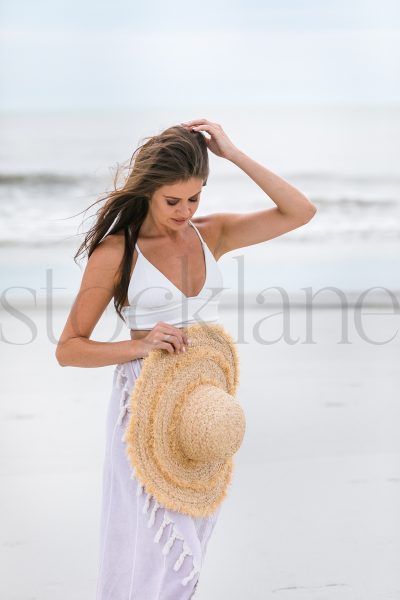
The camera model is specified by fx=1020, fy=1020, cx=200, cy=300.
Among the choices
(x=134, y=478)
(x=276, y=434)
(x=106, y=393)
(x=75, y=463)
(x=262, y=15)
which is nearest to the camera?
(x=134, y=478)

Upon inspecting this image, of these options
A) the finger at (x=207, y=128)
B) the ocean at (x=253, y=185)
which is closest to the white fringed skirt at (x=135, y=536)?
the finger at (x=207, y=128)

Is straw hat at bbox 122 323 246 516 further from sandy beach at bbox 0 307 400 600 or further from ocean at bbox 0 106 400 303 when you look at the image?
ocean at bbox 0 106 400 303

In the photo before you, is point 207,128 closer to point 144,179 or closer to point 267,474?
point 144,179

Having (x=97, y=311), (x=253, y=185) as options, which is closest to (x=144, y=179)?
(x=97, y=311)

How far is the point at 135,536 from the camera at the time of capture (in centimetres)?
228

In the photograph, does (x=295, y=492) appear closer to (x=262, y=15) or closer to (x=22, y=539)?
(x=22, y=539)

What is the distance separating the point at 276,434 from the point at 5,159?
11.8 meters

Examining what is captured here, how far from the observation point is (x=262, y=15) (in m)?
18.8

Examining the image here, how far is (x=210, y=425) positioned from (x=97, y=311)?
0.36m

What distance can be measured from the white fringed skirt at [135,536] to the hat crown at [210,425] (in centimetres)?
14

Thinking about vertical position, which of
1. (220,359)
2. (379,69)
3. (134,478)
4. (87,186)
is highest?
(379,69)

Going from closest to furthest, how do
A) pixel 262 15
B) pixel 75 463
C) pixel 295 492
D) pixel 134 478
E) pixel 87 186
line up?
1. pixel 134 478
2. pixel 295 492
3. pixel 75 463
4. pixel 87 186
5. pixel 262 15

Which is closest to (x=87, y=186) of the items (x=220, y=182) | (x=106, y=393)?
(x=220, y=182)

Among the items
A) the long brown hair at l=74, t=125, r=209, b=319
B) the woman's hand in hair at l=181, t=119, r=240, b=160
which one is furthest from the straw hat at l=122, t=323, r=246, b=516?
the woman's hand in hair at l=181, t=119, r=240, b=160
